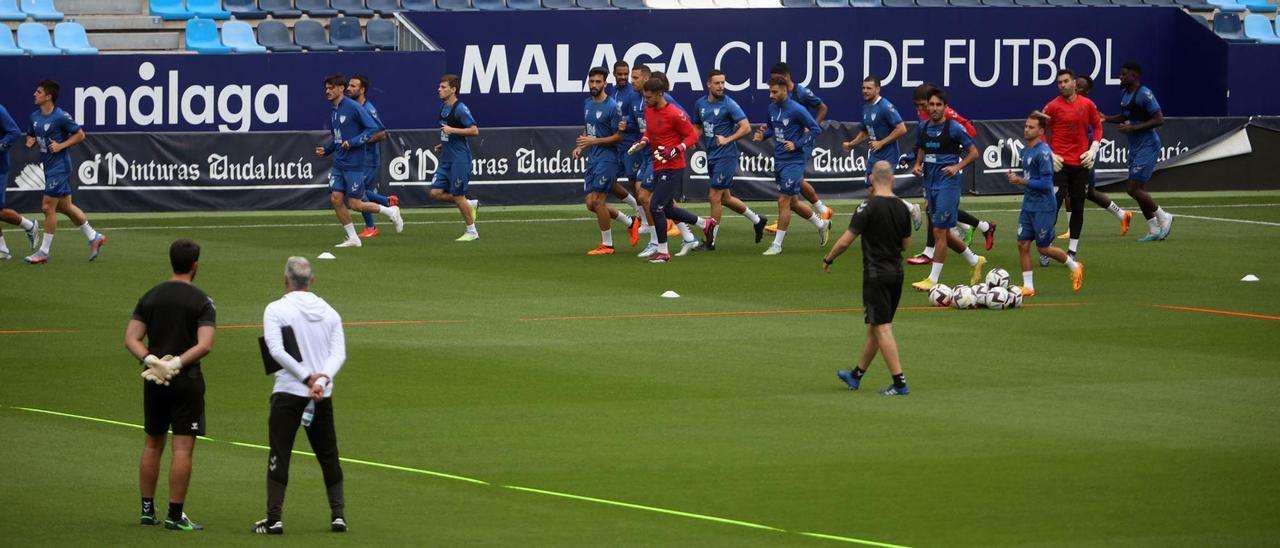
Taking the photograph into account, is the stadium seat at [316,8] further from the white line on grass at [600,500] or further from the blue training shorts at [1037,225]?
the white line on grass at [600,500]

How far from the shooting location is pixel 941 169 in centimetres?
2105

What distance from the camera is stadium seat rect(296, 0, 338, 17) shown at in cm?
3609

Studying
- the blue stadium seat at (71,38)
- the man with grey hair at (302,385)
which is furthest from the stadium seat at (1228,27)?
the man with grey hair at (302,385)

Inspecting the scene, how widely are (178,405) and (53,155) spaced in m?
14.2

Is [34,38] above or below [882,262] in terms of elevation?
above

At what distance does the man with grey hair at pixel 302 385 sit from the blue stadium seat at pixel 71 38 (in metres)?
25.0

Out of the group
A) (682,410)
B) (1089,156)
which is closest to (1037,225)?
(1089,156)

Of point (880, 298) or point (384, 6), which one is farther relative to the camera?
point (384, 6)

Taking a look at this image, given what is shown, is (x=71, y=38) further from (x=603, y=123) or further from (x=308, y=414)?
(x=308, y=414)

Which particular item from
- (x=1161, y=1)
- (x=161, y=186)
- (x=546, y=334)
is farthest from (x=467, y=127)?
(x=1161, y=1)

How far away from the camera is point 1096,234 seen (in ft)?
89.6

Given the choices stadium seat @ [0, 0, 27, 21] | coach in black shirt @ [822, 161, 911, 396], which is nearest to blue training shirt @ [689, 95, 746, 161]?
coach in black shirt @ [822, 161, 911, 396]

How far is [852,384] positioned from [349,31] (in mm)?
23098

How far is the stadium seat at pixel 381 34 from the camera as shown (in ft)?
118
